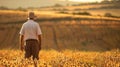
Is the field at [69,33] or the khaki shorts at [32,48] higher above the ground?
the khaki shorts at [32,48]

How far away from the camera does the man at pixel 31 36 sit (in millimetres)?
12430

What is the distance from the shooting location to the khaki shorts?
12.5 meters

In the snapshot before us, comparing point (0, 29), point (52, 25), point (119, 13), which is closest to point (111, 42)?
point (52, 25)

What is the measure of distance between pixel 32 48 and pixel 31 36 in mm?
372

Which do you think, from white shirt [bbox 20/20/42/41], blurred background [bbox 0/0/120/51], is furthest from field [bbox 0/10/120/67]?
white shirt [bbox 20/20/42/41]

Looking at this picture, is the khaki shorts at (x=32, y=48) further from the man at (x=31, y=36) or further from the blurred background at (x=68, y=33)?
the blurred background at (x=68, y=33)

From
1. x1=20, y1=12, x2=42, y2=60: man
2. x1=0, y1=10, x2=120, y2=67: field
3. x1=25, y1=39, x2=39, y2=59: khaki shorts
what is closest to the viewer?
x1=20, y1=12, x2=42, y2=60: man

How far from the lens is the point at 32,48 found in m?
12.6

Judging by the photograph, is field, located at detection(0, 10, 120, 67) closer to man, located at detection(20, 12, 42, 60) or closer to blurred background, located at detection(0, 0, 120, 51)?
blurred background, located at detection(0, 0, 120, 51)

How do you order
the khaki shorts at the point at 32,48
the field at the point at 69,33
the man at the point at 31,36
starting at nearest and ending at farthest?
the man at the point at 31,36 → the khaki shorts at the point at 32,48 → the field at the point at 69,33

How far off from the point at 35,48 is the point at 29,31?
1.84 ft

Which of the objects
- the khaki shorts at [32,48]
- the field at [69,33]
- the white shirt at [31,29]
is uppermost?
the white shirt at [31,29]

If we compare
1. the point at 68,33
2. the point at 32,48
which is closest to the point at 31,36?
the point at 32,48

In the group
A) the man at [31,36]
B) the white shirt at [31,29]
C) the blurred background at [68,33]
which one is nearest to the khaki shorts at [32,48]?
the man at [31,36]
